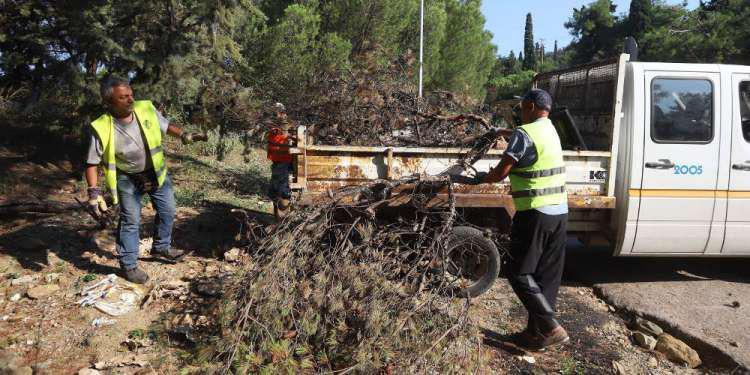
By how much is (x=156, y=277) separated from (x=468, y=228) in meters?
2.60

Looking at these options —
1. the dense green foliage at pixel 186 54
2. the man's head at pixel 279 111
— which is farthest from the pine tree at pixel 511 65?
the man's head at pixel 279 111

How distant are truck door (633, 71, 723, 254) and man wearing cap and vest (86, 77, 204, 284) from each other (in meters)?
4.05

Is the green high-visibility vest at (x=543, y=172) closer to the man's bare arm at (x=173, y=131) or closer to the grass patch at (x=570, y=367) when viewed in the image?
the grass patch at (x=570, y=367)

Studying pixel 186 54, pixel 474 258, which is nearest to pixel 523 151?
pixel 474 258

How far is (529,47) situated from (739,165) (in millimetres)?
51055

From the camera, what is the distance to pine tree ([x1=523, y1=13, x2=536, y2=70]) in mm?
50094

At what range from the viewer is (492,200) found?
393cm

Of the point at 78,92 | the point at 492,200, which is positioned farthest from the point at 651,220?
the point at 78,92

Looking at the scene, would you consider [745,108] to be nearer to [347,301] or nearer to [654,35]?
[347,301]

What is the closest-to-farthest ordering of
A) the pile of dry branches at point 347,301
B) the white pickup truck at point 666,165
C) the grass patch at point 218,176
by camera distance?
the pile of dry branches at point 347,301
the white pickup truck at point 666,165
the grass patch at point 218,176

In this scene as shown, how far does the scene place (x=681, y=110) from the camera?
4152 mm

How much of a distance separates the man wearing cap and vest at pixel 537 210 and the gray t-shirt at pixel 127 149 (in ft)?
8.62

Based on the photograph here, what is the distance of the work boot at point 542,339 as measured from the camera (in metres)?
3.23

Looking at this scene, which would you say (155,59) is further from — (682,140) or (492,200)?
(682,140)
